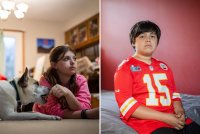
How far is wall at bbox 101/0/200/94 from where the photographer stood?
2.68 ft

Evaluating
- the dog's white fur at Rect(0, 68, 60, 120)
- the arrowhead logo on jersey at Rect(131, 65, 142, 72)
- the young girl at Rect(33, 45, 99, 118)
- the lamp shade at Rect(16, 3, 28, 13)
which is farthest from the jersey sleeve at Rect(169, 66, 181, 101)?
the lamp shade at Rect(16, 3, 28, 13)

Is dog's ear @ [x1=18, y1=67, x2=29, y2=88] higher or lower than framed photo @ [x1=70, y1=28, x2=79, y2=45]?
lower

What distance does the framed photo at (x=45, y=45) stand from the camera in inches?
33.2

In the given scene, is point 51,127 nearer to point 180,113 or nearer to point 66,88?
point 66,88

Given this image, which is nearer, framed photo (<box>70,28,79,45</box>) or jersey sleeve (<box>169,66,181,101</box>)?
jersey sleeve (<box>169,66,181,101</box>)

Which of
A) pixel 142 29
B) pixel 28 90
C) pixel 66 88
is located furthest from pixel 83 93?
pixel 142 29

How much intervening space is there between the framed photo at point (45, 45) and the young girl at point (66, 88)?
2 cm

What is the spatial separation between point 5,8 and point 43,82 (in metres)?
0.25

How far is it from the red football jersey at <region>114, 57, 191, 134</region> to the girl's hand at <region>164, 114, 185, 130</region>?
0.04 ft

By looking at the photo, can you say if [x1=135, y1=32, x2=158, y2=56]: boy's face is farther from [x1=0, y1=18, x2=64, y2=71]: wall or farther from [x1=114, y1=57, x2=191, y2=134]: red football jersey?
[x1=0, y1=18, x2=64, y2=71]: wall

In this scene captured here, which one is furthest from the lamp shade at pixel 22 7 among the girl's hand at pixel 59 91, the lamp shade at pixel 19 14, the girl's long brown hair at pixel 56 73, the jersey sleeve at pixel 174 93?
the jersey sleeve at pixel 174 93

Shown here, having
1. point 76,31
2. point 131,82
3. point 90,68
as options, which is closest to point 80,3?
point 76,31

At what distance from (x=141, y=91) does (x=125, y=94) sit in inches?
1.8

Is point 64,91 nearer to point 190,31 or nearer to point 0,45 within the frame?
point 0,45
